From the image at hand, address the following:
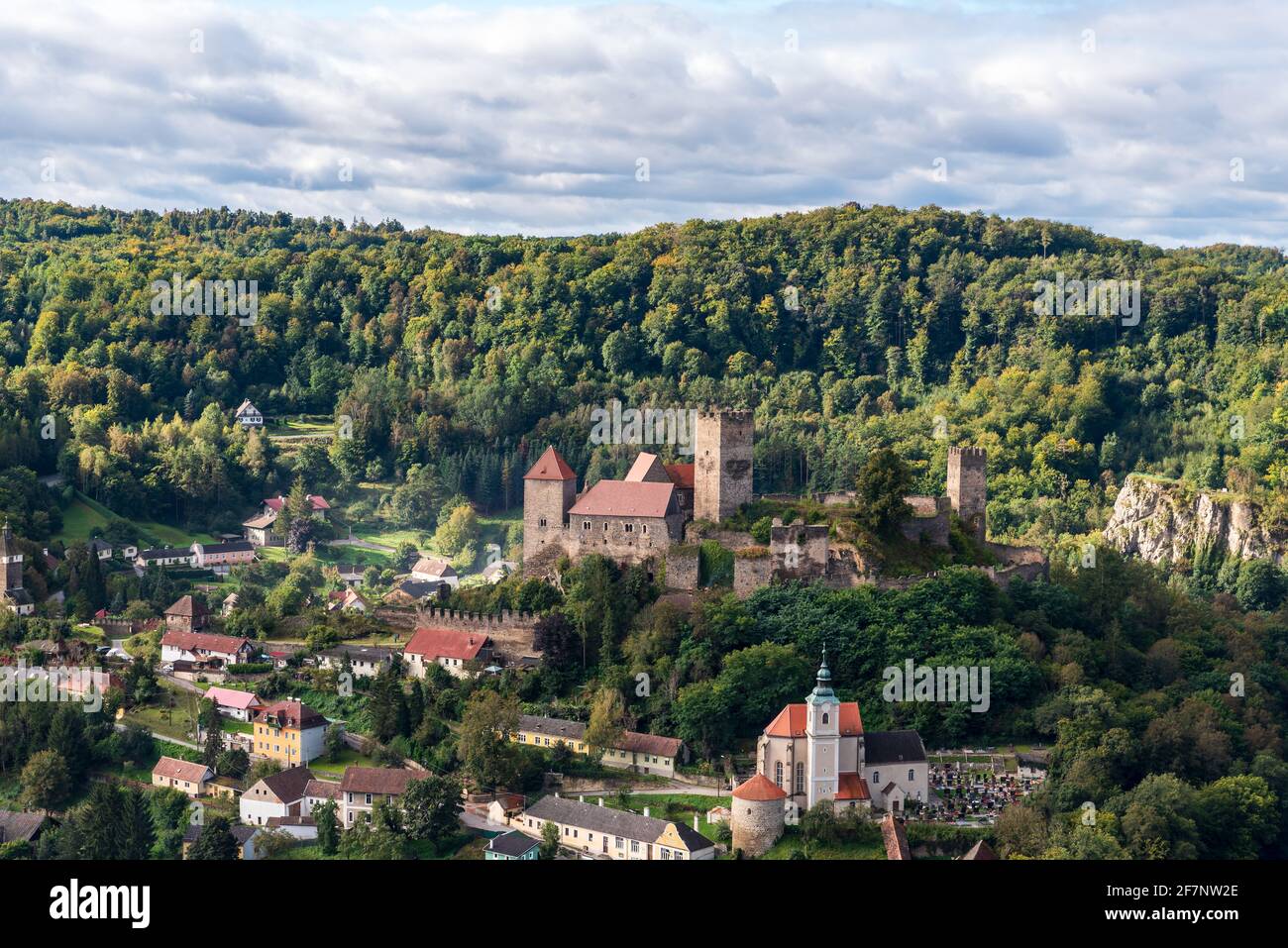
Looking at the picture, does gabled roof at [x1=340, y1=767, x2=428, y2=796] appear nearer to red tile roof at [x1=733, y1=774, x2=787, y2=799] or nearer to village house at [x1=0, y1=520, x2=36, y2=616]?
red tile roof at [x1=733, y1=774, x2=787, y2=799]

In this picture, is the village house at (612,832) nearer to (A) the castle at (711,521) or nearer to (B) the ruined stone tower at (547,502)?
(A) the castle at (711,521)

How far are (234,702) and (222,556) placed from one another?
24.2 metres

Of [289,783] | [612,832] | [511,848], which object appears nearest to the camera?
[511,848]

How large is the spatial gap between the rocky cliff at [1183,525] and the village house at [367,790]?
43716 mm

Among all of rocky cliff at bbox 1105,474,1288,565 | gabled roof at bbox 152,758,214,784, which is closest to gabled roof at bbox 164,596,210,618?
gabled roof at bbox 152,758,214,784

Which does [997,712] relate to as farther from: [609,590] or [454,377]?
[454,377]

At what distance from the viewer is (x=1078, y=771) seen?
46.7 meters

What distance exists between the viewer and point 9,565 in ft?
215

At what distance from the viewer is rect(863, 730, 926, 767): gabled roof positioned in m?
45.9

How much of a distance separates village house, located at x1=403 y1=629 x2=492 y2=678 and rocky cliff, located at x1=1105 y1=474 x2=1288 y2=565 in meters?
37.6

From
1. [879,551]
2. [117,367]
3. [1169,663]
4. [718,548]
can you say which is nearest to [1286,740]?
[1169,663]

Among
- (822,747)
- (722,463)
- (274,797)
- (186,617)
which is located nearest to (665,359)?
(186,617)

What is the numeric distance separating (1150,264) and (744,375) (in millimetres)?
30717

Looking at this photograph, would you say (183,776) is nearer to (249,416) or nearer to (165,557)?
(165,557)
